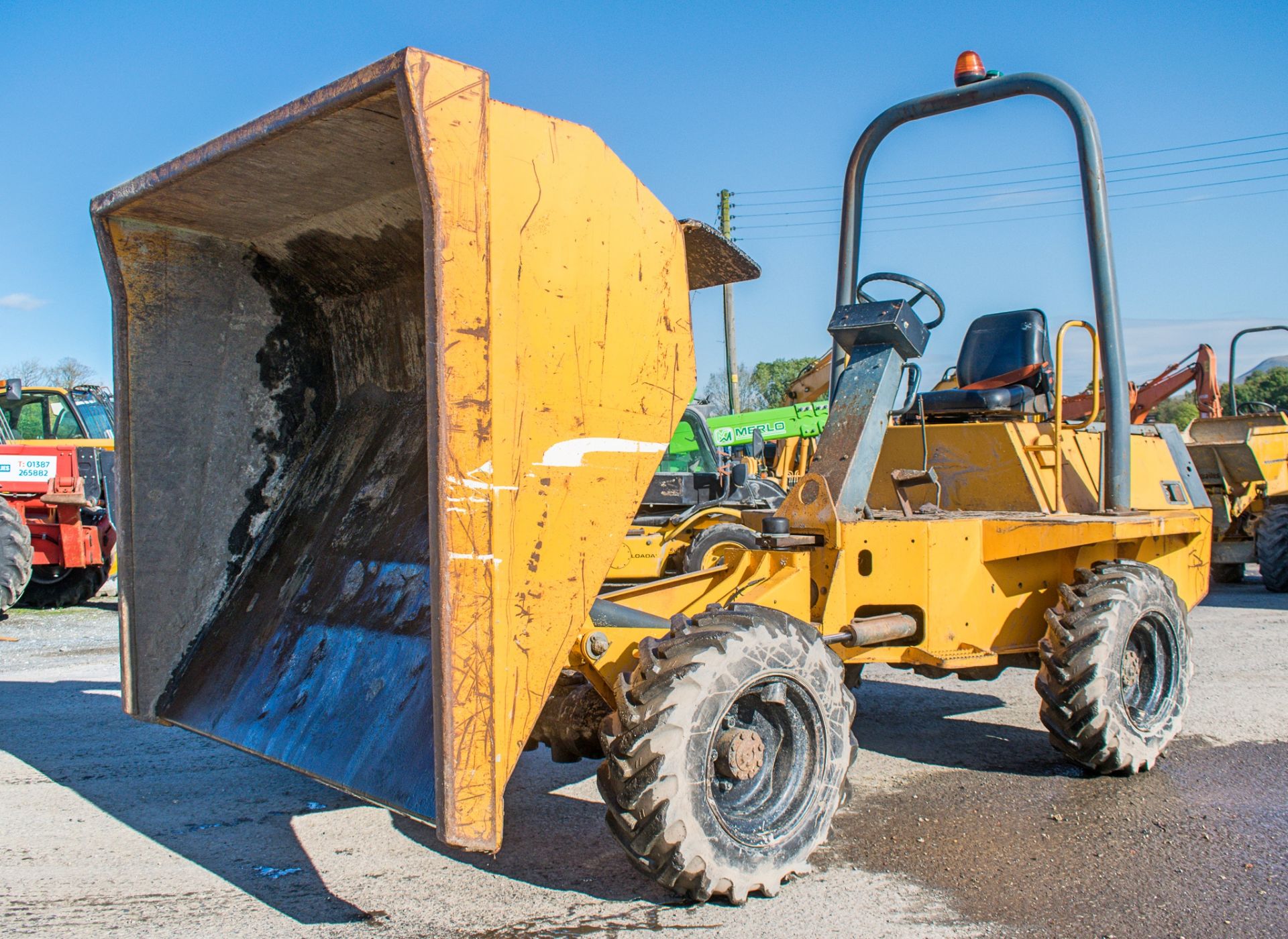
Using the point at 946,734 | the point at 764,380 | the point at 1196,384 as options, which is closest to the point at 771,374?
the point at 764,380

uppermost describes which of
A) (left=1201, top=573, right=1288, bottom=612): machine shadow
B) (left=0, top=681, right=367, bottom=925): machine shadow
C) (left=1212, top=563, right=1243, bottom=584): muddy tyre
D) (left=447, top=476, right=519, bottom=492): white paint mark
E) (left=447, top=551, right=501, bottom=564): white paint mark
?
(left=447, top=476, right=519, bottom=492): white paint mark

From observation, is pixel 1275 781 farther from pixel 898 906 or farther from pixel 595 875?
pixel 595 875

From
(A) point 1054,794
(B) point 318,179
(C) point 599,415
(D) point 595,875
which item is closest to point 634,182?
(C) point 599,415

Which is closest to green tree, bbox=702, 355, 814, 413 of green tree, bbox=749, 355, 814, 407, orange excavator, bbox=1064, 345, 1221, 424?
green tree, bbox=749, 355, 814, 407

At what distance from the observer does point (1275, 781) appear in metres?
4.79

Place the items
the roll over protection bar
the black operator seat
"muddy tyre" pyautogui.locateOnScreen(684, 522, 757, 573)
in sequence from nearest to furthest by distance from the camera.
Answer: the roll over protection bar
the black operator seat
"muddy tyre" pyautogui.locateOnScreen(684, 522, 757, 573)

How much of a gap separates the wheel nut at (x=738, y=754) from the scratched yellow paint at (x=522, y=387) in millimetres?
660

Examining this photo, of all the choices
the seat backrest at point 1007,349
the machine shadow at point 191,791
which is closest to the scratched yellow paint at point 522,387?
the machine shadow at point 191,791

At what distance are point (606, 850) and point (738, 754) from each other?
0.87m

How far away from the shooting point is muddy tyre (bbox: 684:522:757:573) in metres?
9.17

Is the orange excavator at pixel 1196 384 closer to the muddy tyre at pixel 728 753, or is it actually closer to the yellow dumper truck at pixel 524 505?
the yellow dumper truck at pixel 524 505

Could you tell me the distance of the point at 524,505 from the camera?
3.02m

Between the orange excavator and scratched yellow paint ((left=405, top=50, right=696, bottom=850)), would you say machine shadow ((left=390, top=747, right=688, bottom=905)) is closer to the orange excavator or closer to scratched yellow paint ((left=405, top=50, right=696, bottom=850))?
scratched yellow paint ((left=405, top=50, right=696, bottom=850))

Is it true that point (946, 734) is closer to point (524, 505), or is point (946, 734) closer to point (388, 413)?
point (388, 413)
